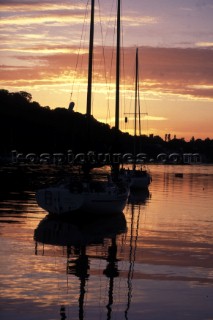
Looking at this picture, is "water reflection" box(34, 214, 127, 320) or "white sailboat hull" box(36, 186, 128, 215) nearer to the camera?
"water reflection" box(34, 214, 127, 320)

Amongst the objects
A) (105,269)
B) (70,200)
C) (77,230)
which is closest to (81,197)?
(70,200)

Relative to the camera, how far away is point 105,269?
21.4 metres

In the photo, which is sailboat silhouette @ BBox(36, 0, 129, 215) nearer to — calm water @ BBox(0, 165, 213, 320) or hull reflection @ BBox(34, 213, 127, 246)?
hull reflection @ BBox(34, 213, 127, 246)

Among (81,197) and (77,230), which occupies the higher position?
(81,197)

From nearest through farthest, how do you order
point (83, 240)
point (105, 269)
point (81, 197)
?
point (105, 269)
point (83, 240)
point (81, 197)

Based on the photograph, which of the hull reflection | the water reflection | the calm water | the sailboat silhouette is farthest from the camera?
the sailboat silhouette

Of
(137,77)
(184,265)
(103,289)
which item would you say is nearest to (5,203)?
(184,265)

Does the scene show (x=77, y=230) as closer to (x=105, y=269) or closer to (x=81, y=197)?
(x=81, y=197)

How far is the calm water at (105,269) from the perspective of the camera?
1645 cm

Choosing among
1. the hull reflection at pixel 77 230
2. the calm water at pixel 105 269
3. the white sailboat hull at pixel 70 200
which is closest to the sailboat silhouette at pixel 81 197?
the white sailboat hull at pixel 70 200

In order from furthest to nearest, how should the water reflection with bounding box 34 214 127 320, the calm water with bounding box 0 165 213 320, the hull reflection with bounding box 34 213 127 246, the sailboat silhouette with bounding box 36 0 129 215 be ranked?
the sailboat silhouette with bounding box 36 0 129 215
the hull reflection with bounding box 34 213 127 246
the water reflection with bounding box 34 214 127 320
the calm water with bounding box 0 165 213 320

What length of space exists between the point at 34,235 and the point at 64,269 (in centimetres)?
817

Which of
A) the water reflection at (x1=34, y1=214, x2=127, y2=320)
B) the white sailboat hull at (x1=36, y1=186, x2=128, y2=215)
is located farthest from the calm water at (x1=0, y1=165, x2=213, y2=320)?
the white sailboat hull at (x1=36, y1=186, x2=128, y2=215)

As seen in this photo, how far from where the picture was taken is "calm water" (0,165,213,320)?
16453 millimetres
